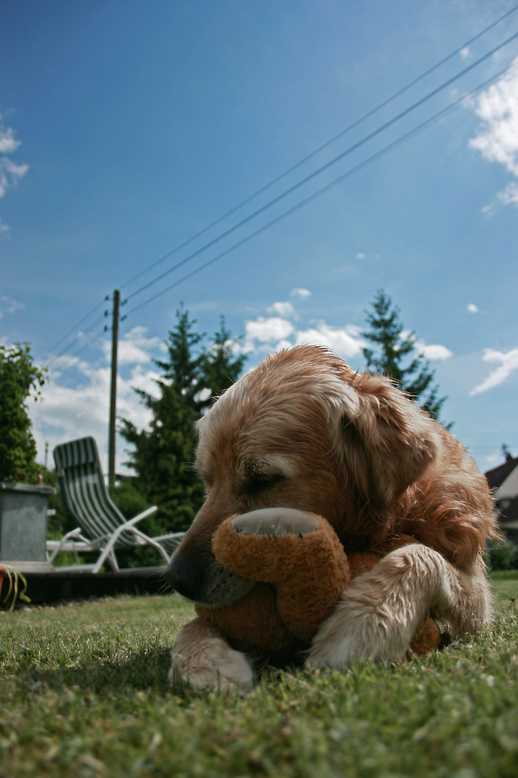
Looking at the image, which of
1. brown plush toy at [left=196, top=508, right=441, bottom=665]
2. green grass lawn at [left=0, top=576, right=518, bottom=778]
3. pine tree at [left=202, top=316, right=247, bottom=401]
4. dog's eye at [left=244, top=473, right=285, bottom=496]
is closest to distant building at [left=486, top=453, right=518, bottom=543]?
pine tree at [left=202, top=316, right=247, bottom=401]

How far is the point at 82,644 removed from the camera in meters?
2.58

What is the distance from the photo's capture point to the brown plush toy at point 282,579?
5.15 ft

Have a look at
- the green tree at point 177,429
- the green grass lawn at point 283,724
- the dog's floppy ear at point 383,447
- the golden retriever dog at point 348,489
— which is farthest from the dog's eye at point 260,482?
the green tree at point 177,429

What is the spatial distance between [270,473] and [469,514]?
34.9 inches

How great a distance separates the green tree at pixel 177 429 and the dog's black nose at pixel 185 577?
14.4 meters

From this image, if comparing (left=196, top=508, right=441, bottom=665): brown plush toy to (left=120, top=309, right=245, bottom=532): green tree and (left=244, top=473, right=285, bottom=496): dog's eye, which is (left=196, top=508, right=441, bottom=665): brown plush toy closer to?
(left=244, top=473, right=285, bottom=496): dog's eye

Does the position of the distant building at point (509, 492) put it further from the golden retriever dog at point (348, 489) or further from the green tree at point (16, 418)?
the golden retriever dog at point (348, 489)

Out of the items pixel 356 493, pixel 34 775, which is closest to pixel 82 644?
pixel 356 493

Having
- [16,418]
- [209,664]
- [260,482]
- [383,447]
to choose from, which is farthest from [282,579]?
[16,418]

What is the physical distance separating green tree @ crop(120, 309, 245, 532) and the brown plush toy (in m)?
14.6

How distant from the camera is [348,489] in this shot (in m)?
2.12

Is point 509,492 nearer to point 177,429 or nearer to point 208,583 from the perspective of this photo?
point 177,429

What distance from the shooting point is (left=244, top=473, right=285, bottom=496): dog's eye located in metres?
2.09

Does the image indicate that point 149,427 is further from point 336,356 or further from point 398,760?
point 398,760
